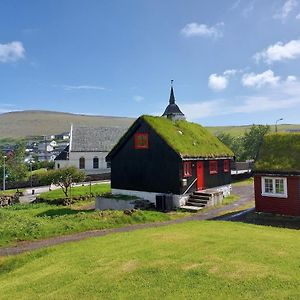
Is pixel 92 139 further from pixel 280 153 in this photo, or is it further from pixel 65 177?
pixel 280 153

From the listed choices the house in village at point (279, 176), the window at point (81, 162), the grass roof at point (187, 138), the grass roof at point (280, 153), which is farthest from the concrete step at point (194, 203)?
the window at point (81, 162)

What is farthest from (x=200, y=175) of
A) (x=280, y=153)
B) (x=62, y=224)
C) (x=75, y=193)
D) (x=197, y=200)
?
(x=75, y=193)

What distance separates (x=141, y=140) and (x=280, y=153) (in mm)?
11592

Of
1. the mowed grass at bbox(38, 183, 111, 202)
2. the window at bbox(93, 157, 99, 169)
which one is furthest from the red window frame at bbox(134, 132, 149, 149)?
the window at bbox(93, 157, 99, 169)

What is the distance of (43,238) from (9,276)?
5039 millimetres

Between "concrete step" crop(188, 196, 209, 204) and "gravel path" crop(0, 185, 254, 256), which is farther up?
"concrete step" crop(188, 196, 209, 204)

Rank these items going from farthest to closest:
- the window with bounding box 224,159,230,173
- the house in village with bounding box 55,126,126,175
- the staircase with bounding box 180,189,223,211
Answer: the house in village with bounding box 55,126,126,175 < the window with bounding box 224,159,230,173 < the staircase with bounding box 180,189,223,211

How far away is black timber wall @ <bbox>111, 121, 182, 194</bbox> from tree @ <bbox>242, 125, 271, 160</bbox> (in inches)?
A: 1465

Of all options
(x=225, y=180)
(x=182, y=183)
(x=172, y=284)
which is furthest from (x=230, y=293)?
(x=225, y=180)

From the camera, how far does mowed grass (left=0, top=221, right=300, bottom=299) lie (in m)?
9.59

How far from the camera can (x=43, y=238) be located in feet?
60.7

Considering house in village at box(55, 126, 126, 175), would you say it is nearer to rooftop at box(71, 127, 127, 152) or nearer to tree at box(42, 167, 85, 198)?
rooftop at box(71, 127, 127, 152)

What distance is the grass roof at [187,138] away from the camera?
28516mm

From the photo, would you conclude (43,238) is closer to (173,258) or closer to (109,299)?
(173,258)
